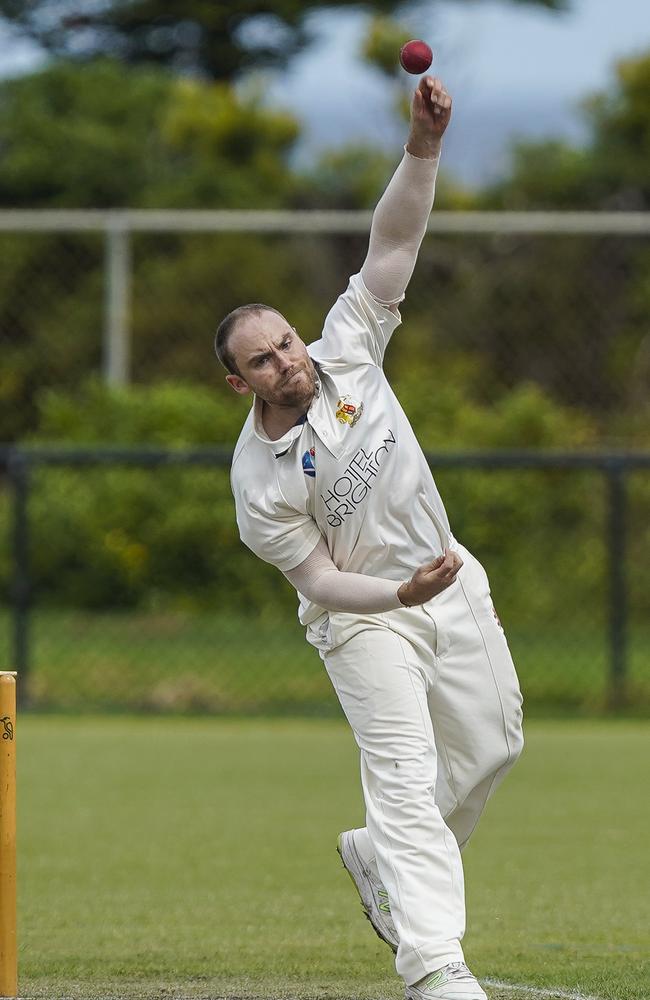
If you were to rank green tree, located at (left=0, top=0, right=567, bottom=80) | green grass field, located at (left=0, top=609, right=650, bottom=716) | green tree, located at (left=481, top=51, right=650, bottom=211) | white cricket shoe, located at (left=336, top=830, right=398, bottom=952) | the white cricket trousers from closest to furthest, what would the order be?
the white cricket trousers
white cricket shoe, located at (left=336, top=830, right=398, bottom=952)
green grass field, located at (left=0, top=609, right=650, bottom=716)
green tree, located at (left=481, top=51, right=650, bottom=211)
green tree, located at (left=0, top=0, right=567, bottom=80)

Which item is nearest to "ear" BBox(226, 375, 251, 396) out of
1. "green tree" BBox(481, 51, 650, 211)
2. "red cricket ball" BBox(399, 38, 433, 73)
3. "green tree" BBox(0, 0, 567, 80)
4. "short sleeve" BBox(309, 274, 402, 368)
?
"short sleeve" BBox(309, 274, 402, 368)

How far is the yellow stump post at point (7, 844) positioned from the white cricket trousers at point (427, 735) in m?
0.88

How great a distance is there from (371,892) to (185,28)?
21092 millimetres

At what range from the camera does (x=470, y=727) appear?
4.67 metres

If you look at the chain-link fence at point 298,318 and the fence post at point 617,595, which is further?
the chain-link fence at point 298,318

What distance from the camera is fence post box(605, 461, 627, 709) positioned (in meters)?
11.2

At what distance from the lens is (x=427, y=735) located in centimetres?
446

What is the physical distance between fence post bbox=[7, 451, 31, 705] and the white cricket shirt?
6905 millimetres

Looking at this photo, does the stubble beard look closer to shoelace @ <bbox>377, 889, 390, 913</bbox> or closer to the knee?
the knee

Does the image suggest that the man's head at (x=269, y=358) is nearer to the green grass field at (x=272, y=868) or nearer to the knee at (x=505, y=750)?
the knee at (x=505, y=750)

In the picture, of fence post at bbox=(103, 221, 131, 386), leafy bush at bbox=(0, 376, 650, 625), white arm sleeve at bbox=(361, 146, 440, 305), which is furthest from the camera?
fence post at bbox=(103, 221, 131, 386)

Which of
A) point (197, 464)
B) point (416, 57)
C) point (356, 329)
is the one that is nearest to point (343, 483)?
point (356, 329)

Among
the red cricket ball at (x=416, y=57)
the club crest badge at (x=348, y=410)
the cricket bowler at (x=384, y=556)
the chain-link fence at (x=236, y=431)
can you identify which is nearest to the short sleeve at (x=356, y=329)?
the cricket bowler at (x=384, y=556)

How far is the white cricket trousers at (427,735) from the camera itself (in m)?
4.23
